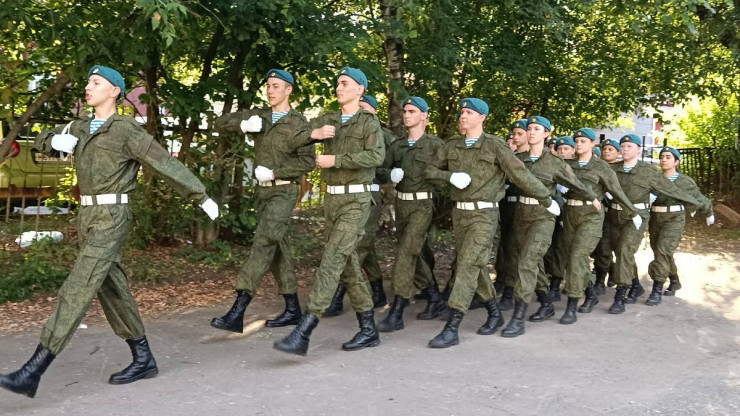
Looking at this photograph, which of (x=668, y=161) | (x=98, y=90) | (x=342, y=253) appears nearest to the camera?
(x=98, y=90)

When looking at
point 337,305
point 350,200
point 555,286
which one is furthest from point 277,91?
point 555,286

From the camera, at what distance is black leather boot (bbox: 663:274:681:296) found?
8941 millimetres

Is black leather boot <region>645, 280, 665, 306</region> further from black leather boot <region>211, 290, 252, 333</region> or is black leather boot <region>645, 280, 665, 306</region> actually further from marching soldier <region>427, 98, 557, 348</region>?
black leather boot <region>211, 290, 252, 333</region>

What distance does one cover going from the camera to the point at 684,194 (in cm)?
865

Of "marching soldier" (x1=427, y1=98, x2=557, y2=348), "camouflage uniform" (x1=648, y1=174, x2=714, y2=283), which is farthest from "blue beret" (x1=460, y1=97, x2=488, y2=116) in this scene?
"camouflage uniform" (x1=648, y1=174, x2=714, y2=283)

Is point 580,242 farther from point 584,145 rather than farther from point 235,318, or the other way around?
point 235,318

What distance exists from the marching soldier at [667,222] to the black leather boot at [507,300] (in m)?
1.53

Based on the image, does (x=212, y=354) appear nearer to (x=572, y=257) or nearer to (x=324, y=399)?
(x=324, y=399)

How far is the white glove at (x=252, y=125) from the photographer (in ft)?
22.1

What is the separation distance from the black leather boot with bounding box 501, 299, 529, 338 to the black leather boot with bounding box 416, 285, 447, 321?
807 mm

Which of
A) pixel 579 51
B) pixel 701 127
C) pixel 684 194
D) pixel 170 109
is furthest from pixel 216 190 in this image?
pixel 701 127

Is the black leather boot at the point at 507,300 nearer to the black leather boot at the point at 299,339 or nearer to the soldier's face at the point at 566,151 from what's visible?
the soldier's face at the point at 566,151

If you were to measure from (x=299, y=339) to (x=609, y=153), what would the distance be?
4.52 m

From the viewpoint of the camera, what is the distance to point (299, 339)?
572 centimetres
